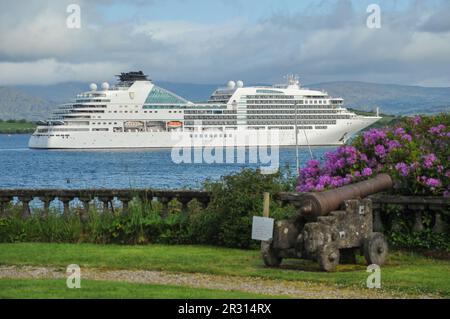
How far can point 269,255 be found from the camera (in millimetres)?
10320

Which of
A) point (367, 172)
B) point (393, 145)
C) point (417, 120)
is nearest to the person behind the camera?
point (367, 172)

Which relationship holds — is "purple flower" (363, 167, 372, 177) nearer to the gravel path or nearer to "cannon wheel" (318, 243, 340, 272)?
"cannon wheel" (318, 243, 340, 272)

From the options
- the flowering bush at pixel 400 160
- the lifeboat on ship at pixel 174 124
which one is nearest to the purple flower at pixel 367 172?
the flowering bush at pixel 400 160

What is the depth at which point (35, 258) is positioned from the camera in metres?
11.0

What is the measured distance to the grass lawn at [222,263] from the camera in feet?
30.7

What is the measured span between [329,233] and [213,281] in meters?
1.55

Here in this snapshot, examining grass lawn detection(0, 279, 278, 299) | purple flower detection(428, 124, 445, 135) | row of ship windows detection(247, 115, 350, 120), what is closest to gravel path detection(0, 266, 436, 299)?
grass lawn detection(0, 279, 278, 299)

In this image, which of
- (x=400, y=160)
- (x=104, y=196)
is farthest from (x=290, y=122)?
(x=400, y=160)

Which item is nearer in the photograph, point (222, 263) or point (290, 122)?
point (222, 263)

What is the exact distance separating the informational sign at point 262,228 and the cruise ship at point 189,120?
310 ft

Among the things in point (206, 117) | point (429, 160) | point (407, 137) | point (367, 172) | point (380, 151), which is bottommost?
point (367, 172)

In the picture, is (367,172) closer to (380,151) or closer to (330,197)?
(380,151)

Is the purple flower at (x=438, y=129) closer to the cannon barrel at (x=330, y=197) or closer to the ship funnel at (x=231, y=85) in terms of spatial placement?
the cannon barrel at (x=330, y=197)

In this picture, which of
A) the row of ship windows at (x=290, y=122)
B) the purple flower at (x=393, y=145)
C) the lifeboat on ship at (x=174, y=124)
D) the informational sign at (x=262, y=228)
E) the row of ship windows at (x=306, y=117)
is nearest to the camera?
the informational sign at (x=262, y=228)
